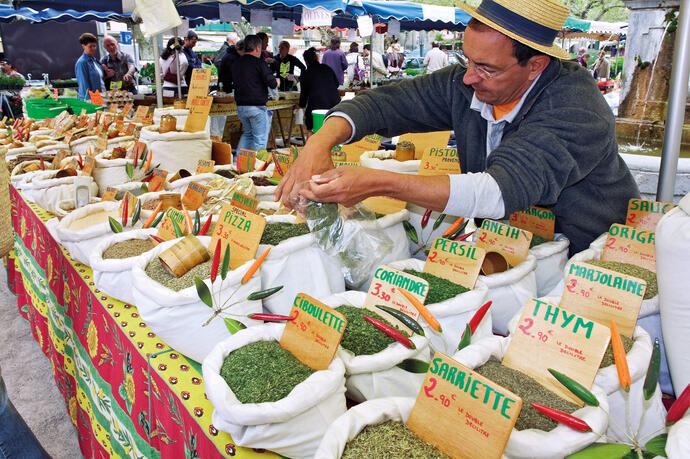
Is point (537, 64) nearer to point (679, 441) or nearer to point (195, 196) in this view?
point (679, 441)

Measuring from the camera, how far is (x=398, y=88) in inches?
65.8

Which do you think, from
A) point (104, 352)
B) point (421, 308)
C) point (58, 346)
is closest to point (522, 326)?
point (421, 308)

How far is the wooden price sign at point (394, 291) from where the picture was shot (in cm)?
96

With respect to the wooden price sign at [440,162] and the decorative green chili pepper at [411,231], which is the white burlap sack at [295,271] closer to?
the decorative green chili pepper at [411,231]

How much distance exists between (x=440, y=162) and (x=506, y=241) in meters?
0.49

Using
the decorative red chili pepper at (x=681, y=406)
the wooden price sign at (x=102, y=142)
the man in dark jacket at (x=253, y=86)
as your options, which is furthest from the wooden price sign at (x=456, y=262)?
the man in dark jacket at (x=253, y=86)

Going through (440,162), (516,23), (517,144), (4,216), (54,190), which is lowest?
(54,190)

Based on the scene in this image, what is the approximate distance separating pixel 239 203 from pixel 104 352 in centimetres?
54

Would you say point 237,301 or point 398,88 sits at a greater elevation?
point 398,88

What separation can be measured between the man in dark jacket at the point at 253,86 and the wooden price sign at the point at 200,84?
3268mm

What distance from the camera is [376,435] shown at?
0.74 m

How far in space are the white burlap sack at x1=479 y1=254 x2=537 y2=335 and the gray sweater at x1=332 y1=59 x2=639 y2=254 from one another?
0.13 meters

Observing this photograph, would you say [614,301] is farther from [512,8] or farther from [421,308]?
[512,8]

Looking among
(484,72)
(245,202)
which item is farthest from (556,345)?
(245,202)
